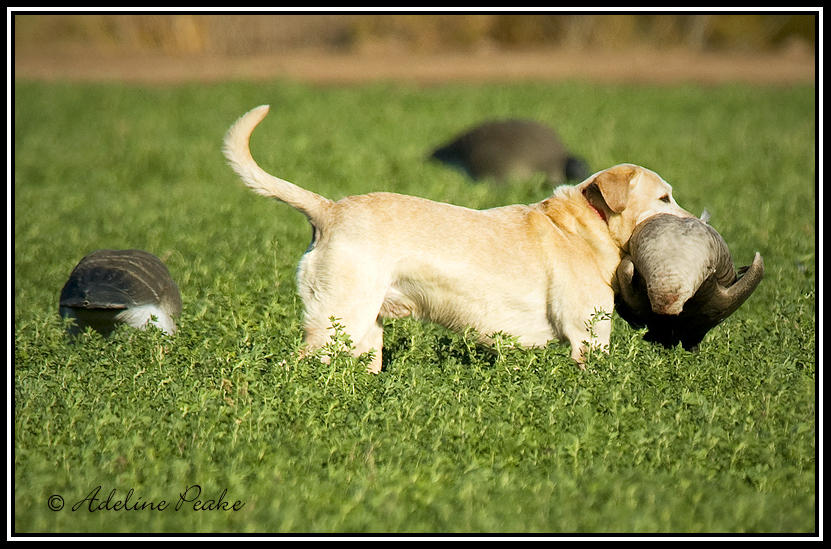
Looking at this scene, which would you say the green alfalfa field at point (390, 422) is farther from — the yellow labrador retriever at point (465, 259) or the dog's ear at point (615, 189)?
the dog's ear at point (615, 189)

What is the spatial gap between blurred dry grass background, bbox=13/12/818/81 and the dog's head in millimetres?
18330

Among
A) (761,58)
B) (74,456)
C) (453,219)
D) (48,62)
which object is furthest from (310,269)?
(761,58)

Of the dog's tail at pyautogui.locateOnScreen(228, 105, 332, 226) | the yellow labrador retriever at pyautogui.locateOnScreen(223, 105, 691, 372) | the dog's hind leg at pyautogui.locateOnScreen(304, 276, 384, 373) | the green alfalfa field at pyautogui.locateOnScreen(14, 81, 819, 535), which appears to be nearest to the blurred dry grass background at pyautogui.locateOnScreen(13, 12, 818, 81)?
the green alfalfa field at pyautogui.locateOnScreen(14, 81, 819, 535)

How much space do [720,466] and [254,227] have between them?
5771 mm

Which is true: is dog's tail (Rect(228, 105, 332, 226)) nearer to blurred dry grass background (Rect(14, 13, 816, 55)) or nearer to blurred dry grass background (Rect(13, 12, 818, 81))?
blurred dry grass background (Rect(13, 12, 818, 81))

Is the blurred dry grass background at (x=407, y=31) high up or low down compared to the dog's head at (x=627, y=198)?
up

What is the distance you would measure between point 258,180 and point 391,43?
23957mm

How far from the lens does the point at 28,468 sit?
4.52 meters

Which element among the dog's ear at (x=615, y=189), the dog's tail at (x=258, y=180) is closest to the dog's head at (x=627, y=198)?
the dog's ear at (x=615, y=189)

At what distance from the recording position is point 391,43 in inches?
1128

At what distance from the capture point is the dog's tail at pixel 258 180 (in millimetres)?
5531

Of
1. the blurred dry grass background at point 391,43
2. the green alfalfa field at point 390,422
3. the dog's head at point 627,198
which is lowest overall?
the green alfalfa field at point 390,422

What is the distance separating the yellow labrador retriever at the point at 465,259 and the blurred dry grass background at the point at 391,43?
18202 mm

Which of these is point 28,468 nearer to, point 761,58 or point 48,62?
point 48,62
